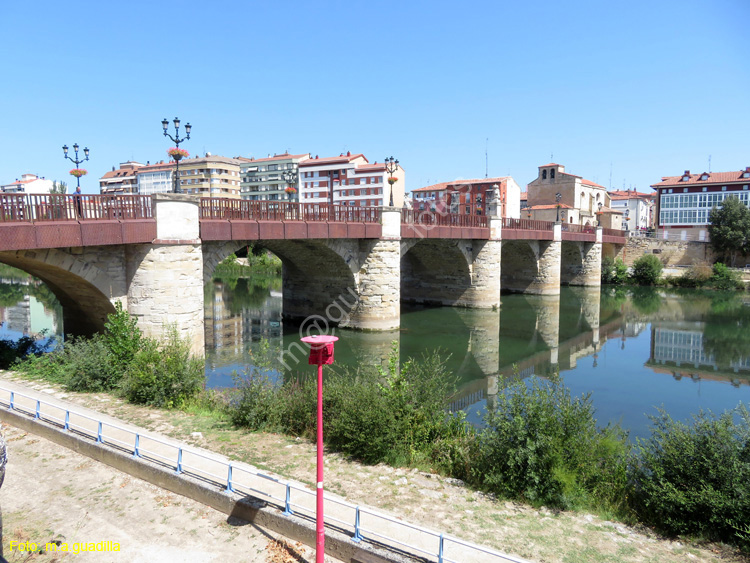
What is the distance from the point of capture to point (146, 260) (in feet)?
44.0

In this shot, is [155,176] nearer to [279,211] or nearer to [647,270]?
[647,270]

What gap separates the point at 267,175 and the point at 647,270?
5341cm

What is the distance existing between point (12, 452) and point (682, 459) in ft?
30.6

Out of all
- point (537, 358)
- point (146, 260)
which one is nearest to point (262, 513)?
point (146, 260)

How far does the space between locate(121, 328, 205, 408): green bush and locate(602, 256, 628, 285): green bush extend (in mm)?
43047

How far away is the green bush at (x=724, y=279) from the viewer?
4160 centimetres

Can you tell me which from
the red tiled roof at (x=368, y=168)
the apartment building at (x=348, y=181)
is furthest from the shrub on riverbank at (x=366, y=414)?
the red tiled roof at (x=368, y=168)

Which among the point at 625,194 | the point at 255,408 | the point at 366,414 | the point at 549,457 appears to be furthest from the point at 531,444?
the point at 625,194

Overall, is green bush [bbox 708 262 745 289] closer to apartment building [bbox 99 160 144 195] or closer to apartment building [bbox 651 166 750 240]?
apartment building [bbox 651 166 750 240]

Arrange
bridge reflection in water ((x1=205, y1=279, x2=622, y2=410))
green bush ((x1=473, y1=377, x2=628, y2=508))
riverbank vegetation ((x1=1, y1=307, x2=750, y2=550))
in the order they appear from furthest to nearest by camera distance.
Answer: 1. bridge reflection in water ((x1=205, y1=279, x2=622, y2=410))
2. green bush ((x1=473, y1=377, x2=628, y2=508))
3. riverbank vegetation ((x1=1, y1=307, x2=750, y2=550))

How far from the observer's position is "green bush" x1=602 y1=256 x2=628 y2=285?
46.4m

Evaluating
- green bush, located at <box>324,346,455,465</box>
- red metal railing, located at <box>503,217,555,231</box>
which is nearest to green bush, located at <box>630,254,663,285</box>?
red metal railing, located at <box>503,217,555,231</box>

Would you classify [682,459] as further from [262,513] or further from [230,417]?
[230,417]

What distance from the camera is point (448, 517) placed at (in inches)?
249
